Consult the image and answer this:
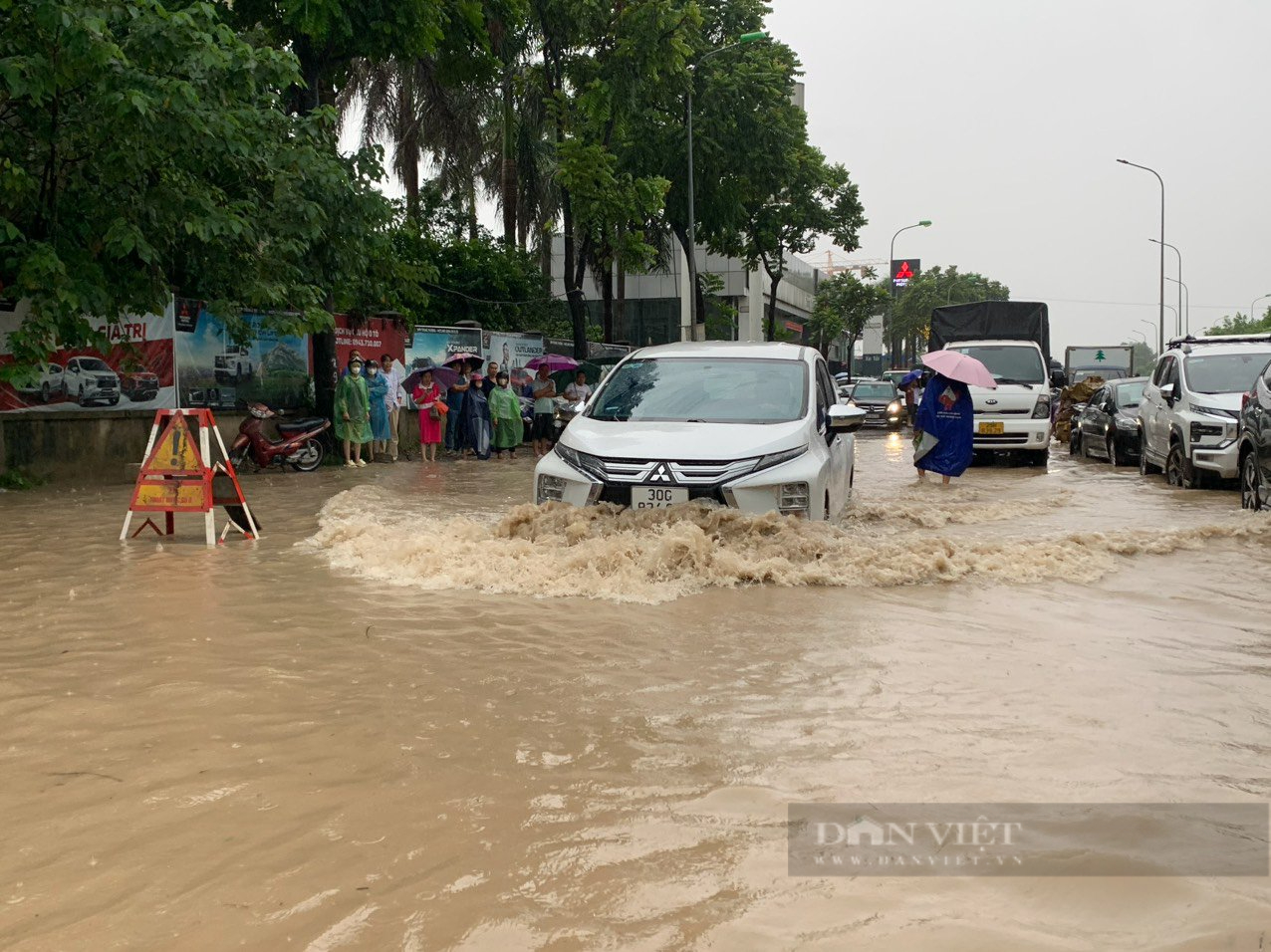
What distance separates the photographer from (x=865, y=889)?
3.23 metres

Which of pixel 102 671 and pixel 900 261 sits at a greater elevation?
pixel 900 261

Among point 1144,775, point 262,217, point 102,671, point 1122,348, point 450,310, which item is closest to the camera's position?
point 1144,775

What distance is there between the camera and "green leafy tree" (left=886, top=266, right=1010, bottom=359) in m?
109

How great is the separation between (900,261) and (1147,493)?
6885 centimetres

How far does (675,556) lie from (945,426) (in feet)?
27.9

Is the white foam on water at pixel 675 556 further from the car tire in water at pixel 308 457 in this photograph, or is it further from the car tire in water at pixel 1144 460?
the car tire in water at pixel 308 457

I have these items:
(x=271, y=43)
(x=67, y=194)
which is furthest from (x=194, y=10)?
(x=271, y=43)

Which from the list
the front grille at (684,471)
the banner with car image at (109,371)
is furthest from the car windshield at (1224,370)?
the banner with car image at (109,371)

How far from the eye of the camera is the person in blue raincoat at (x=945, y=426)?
15430 millimetres

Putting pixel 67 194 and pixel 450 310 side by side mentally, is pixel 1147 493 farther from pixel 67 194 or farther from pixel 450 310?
pixel 450 310

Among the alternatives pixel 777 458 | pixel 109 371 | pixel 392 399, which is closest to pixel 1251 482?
pixel 777 458

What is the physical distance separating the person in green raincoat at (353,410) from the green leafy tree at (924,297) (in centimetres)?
8395

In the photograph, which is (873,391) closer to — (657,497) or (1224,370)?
(1224,370)

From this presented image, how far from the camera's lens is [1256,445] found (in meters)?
11.6
